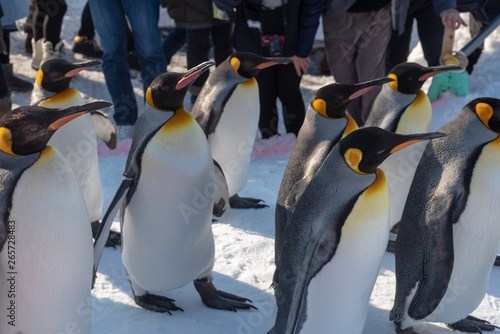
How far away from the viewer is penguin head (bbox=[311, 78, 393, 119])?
7.05 feet

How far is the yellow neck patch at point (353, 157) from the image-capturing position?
1649 millimetres

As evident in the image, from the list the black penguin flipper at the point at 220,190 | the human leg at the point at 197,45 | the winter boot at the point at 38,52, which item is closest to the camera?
the black penguin flipper at the point at 220,190

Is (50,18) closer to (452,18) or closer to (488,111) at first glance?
(452,18)

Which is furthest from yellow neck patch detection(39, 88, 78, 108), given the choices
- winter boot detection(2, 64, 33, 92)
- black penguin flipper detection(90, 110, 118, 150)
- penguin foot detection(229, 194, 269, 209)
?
winter boot detection(2, 64, 33, 92)

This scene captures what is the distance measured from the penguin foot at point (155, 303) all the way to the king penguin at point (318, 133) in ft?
1.35

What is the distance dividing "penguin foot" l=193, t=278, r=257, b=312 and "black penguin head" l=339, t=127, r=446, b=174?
761 millimetres

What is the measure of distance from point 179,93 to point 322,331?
872mm

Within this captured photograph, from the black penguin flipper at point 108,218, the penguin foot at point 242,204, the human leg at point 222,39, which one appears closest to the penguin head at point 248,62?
the penguin foot at point 242,204

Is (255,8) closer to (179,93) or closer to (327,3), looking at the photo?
(327,3)

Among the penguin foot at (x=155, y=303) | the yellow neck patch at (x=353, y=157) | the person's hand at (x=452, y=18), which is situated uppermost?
the person's hand at (x=452, y=18)

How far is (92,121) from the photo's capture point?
2.61 metres

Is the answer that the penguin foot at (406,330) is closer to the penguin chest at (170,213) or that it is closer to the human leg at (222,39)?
the penguin chest at (170,213)

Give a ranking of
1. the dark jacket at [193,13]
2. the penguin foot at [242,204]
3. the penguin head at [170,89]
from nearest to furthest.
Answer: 1. the penguin head at [170,89]
2. the penguin foot at [242,204]
3. the dark jacket at [193,13]

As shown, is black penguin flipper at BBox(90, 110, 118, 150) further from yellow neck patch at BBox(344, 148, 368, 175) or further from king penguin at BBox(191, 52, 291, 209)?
yellow neck patch at BBox(344, 148, 368, 175)
